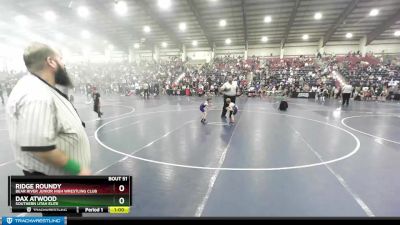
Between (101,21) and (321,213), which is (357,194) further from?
(101,21)

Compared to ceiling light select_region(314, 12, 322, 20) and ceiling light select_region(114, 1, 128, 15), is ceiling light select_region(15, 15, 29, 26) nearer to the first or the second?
ceiling light select_region(114, 1, 128, 15)

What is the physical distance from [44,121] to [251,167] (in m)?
4.27

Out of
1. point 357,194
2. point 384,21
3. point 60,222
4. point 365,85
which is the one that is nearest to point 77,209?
point 60,222

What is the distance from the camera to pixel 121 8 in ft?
75.7

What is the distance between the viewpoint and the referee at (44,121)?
1.56 m

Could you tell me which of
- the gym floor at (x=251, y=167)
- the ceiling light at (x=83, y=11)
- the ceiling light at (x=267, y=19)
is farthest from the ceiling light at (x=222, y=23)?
the gym floor at (x=251, y=167)

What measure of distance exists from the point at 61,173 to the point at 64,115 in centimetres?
44

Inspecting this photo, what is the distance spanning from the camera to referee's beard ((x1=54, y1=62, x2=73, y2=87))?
5.87 ft

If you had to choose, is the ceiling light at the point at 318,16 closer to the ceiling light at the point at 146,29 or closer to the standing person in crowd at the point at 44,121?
the ceiling light at the point at 146,29

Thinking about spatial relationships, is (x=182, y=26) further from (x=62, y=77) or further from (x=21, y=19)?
(x=62, y=77)

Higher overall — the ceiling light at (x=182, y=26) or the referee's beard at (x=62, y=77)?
the ceiling light at (x=182, y=26)

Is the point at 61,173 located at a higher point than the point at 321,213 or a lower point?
higher

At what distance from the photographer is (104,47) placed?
32.2 m
